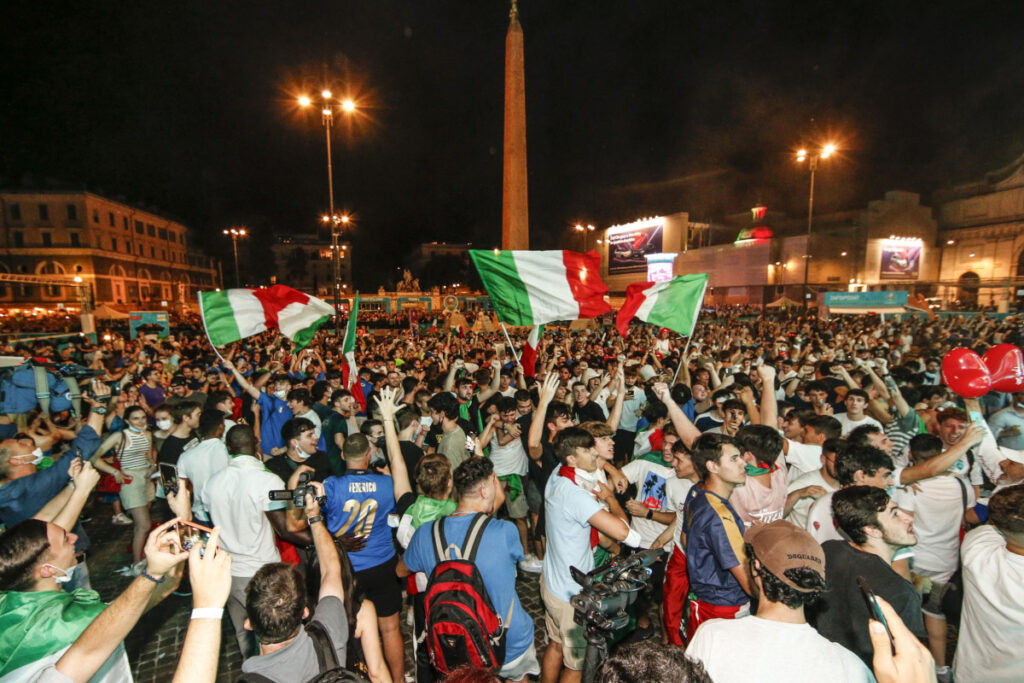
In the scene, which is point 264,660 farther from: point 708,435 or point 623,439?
point 623,439

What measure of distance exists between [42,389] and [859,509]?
984 centimetres

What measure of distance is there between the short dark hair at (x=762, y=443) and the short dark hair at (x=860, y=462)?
1.35 ft

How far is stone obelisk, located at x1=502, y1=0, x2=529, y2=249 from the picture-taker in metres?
16.3

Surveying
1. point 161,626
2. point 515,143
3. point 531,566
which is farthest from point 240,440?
point 515,143

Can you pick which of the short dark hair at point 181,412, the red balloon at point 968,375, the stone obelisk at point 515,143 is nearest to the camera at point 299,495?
the short dark hair at point 181,412

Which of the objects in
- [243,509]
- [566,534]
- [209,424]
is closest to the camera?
[566,534]

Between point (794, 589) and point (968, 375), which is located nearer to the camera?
point (794, 589)

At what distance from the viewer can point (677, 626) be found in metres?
3.04

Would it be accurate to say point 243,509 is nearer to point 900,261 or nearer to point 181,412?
point 181,412

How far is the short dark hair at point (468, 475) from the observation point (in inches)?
103

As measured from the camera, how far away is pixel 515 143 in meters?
16.9

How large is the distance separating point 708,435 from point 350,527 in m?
2.49

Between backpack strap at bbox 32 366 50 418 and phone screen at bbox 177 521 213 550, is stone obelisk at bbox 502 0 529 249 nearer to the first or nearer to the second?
backpack strap at bbox 32 366 50 418

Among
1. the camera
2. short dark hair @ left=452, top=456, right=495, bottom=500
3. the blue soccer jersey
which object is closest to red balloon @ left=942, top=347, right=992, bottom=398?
short dark hair @ left=452, top=456, right=495, bottom=500
